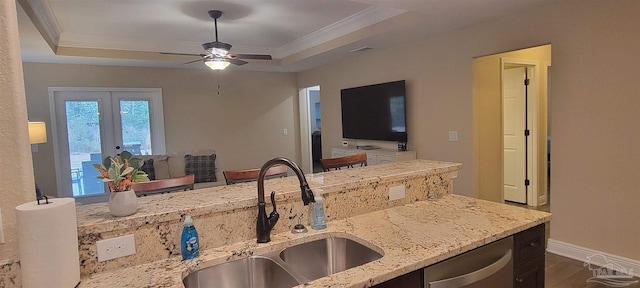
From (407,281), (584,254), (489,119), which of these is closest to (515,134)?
(489,119)

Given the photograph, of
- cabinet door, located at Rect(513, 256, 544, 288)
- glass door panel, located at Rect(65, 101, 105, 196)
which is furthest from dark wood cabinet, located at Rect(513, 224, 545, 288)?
glass door panel, located at Rect(65, 101, 105, 196)

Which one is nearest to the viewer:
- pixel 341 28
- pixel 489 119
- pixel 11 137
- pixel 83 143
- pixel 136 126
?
pixel 11 137

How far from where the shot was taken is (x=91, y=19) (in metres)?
4.03

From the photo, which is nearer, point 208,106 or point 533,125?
point 533,125

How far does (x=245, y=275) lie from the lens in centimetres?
140

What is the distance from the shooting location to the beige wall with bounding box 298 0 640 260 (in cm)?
276

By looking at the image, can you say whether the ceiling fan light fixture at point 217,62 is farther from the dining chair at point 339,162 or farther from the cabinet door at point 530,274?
the cabinet door at point 530,274

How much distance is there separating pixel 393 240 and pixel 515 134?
166 inches

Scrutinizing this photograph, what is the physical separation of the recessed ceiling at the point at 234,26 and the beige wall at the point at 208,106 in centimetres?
30

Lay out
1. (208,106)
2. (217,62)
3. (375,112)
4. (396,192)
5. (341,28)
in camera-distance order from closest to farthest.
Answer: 1. (396,192)
2. (217,62)
3. (341,28)
4. (375,112)
5. (208,106)

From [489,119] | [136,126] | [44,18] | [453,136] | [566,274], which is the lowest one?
[566,274]

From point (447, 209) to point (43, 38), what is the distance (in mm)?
4322

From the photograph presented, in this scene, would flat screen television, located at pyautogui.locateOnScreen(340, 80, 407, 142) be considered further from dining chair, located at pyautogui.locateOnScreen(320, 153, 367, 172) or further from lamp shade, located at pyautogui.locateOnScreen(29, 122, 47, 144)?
lamp shade, located at pyautogui.locateOnScreen(29, 122, 47, 144)

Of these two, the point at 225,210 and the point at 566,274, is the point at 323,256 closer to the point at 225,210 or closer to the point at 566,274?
the point at 225,210
